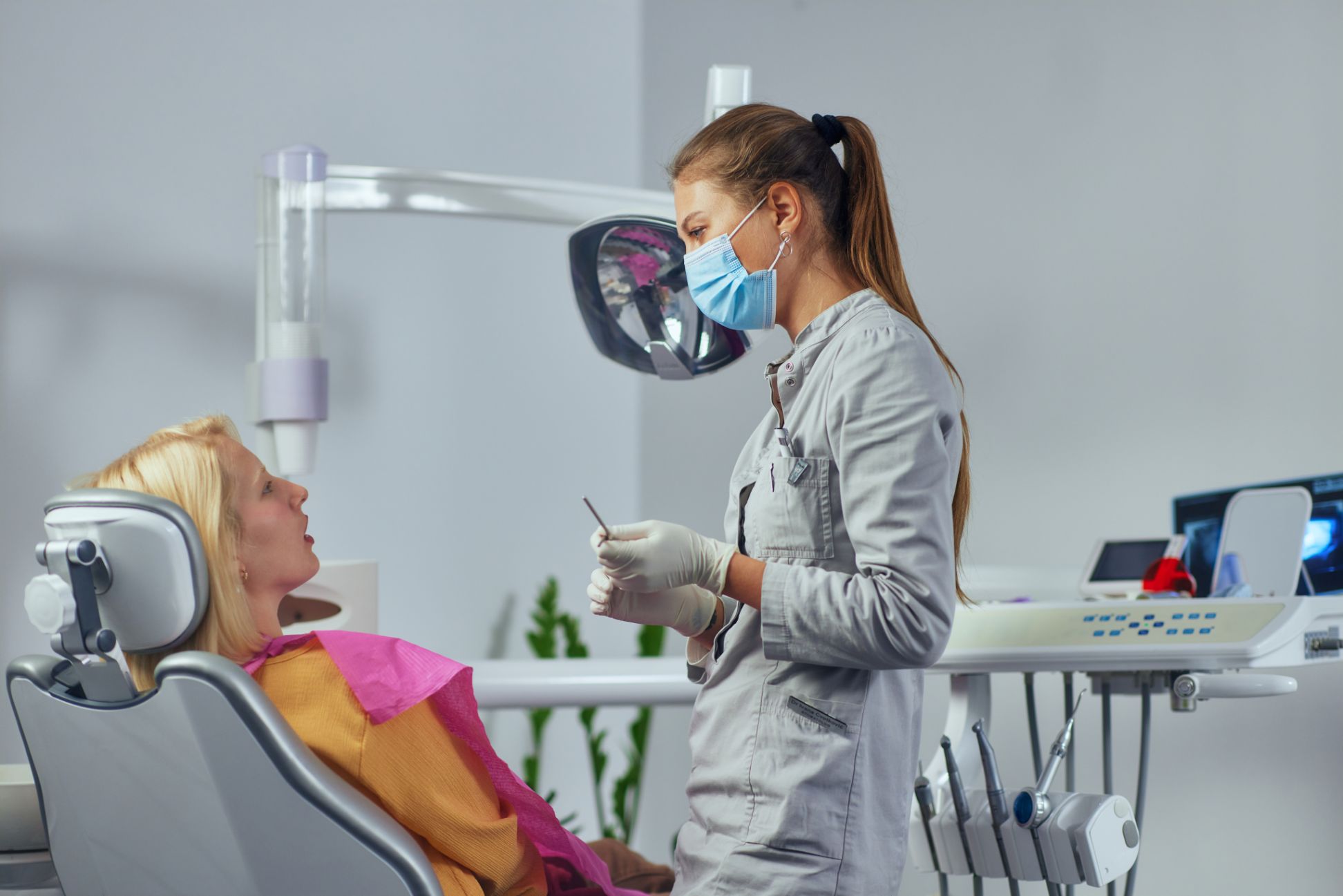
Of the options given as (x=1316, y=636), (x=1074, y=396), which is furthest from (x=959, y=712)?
(x=1074, y=396)

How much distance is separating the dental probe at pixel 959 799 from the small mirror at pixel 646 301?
61 centimetres

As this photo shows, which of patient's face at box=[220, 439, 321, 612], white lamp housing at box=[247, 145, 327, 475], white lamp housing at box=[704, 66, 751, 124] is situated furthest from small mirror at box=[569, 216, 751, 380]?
patient's face at box=[220, 439, 321, 612]

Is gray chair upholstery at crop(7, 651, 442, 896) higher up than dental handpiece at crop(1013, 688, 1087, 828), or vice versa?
gray chair upholstery at crop(7, 651, 442, 896)

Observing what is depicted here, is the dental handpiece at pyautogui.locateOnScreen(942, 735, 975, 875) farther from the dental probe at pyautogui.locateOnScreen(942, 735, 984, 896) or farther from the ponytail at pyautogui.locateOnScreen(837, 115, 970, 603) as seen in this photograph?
the ponytail at pyautogui.locateOnScreen(837, 115, 970, 603)

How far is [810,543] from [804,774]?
21 cm

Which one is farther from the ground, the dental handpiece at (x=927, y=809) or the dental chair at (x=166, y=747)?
the dental chair at (x=166, y=747)

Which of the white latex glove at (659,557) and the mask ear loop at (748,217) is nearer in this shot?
the white latex glove at (659,557)

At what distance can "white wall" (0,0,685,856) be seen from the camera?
228 cm

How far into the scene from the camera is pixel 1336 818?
6.63 feet

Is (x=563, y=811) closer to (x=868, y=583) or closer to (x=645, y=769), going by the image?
(x=645, y=769)

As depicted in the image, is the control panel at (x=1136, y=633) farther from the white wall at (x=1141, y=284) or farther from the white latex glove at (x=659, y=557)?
the white wall at (x=1141, y=284)

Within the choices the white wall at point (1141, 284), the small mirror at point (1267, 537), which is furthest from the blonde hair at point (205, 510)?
the white wall at point (1141, 284)

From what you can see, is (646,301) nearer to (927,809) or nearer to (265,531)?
(265,531)

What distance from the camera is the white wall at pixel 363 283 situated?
2.28 m
